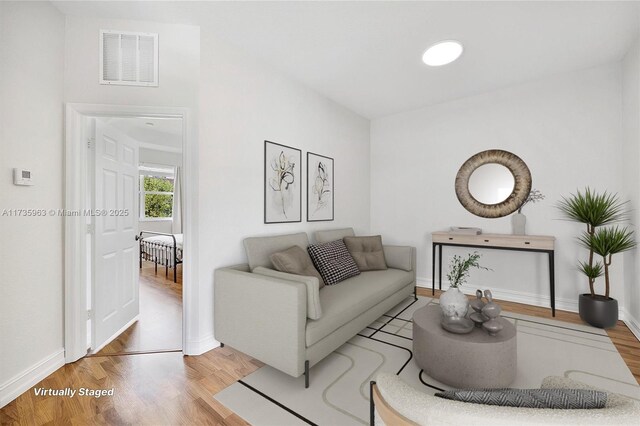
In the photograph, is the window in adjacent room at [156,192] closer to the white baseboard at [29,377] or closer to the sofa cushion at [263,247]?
the sofa cushion at [263,247]

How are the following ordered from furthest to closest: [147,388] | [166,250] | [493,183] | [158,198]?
[158,198], [166,250], [493,183], [147,388]

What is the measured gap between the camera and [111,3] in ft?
6.45

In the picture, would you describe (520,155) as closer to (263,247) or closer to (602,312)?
(602,312)

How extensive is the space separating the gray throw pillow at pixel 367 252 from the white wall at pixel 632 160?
2.23m

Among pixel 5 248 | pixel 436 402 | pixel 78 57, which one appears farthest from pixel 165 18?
pixel 436 402

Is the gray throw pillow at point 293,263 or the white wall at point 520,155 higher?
the white wall at point 520,155

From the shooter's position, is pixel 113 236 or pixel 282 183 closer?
pixel 113 236

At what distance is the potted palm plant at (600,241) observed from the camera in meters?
2.61

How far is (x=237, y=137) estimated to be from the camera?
8.35 feet

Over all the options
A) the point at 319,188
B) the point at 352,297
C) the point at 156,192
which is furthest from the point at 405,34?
the point at 156,192

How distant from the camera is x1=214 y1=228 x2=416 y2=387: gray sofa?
180 centimetres

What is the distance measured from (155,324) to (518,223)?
13.3ft

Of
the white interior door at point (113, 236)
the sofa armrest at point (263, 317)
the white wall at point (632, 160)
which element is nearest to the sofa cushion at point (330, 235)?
the sofa armrest at point (263, 317)

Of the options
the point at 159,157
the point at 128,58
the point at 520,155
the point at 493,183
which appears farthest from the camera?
the point at 159,157
